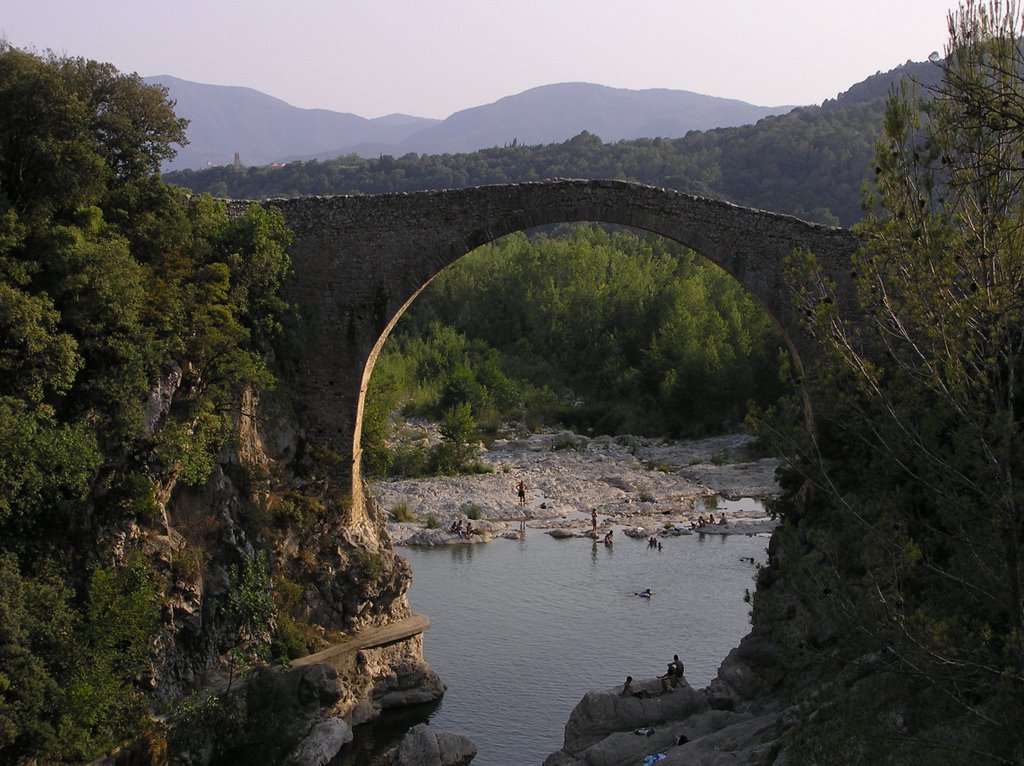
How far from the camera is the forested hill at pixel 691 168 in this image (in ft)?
175

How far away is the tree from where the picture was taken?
6047mm

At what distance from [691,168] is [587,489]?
36641 millimetres

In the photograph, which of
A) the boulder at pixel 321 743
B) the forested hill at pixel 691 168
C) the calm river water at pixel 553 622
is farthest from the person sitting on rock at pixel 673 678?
the forested hill at pixel 691 168

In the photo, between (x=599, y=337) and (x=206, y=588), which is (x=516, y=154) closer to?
(x=599, y=337)

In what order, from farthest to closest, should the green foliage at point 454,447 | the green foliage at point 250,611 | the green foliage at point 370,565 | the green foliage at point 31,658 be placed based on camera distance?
the green foliage at point 454,447
the green foliage at point 370,565
the green foliage at point 250,611
the green foliage at point 31,658

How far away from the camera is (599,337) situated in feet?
124

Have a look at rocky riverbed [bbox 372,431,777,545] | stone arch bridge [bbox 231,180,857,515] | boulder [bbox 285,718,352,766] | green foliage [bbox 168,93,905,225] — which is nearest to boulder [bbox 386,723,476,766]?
boulder [bbox 285,718,352,766]

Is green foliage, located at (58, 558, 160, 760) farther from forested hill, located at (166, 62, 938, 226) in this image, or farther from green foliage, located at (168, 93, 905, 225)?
green foliage, located at (168, 93, 905, 225)

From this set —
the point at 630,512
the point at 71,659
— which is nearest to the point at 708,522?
the point at 630,512

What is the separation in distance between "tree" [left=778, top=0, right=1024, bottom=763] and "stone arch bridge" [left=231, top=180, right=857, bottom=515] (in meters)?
6.04

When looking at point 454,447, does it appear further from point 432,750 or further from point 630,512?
point 432,750

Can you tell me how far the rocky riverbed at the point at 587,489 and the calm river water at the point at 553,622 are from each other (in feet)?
3.24

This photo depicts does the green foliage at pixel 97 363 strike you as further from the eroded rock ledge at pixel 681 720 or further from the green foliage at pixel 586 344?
the green foliage at pixel 586 344

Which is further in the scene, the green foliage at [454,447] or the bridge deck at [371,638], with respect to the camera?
the green foliage at [454,447]
